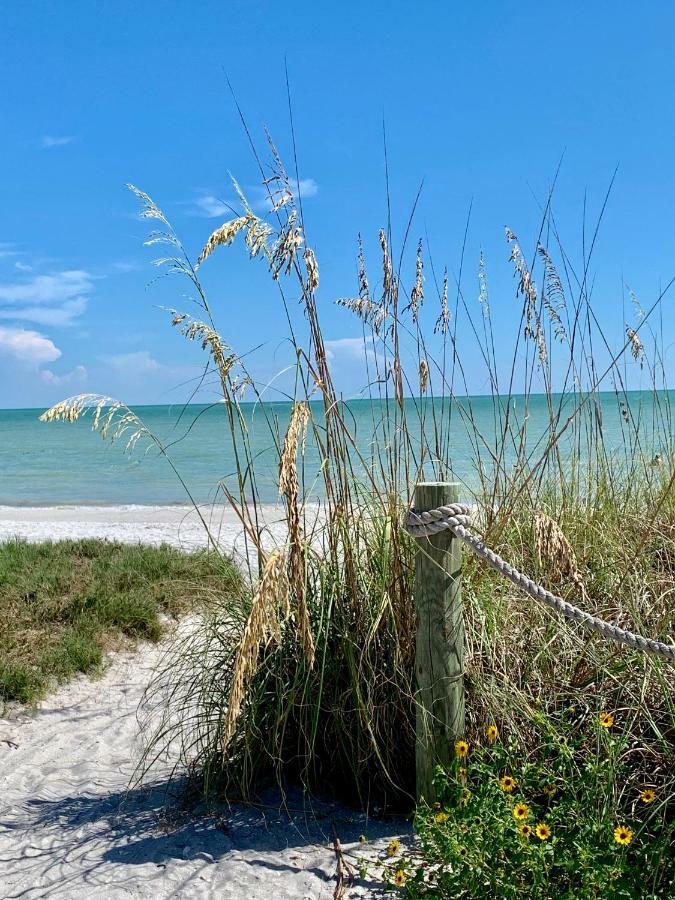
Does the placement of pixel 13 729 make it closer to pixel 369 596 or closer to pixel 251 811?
pixel 251 811

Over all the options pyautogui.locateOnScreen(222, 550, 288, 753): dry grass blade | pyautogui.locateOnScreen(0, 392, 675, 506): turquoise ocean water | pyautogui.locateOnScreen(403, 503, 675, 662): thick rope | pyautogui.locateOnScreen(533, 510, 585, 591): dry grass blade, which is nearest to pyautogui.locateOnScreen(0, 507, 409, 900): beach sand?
pyautogui.locateOnScreen(222, 550, 288, 753): dry grass blade

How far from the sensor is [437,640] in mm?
2570

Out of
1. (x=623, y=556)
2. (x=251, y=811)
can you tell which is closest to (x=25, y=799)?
(x=251, y=811)

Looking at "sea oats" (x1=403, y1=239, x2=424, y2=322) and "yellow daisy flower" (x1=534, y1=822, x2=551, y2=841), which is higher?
"sea oats" (x1=403, y1=239, x2=424, y2=322)

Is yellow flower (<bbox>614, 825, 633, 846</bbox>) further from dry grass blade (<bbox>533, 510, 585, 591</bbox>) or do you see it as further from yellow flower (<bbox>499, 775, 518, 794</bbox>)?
dry grass blade (<bbox>533, 510, 585, 591</bbox>)

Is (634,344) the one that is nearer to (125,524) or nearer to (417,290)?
(417,290)

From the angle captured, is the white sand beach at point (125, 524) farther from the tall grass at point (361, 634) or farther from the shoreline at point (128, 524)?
the tall grass at point (361, 634)

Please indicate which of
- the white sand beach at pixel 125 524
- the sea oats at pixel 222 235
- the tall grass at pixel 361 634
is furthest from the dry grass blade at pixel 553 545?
the white sand beach at pixel 125 524

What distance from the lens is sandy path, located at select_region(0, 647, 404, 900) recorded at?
2469mm

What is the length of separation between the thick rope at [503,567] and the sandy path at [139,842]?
109 cm

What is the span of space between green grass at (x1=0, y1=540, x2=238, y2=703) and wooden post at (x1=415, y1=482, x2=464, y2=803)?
3.96 ft

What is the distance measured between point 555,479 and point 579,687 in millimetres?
1690

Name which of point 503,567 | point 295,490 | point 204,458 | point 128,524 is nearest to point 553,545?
point 503,567

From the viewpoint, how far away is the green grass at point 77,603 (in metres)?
4.52
